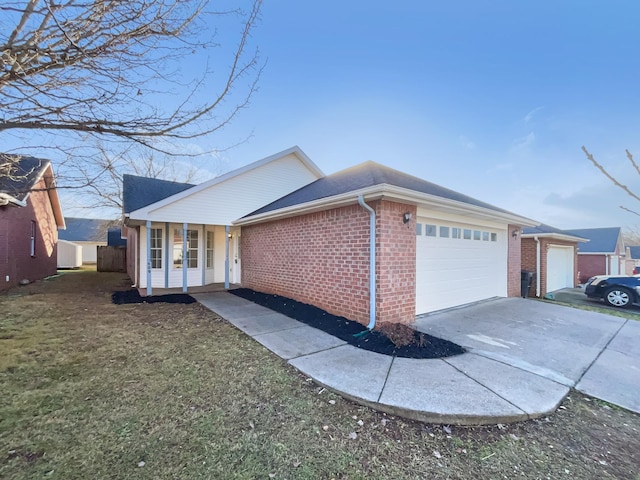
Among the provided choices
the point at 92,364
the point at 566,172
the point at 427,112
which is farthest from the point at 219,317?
the point at 427,112

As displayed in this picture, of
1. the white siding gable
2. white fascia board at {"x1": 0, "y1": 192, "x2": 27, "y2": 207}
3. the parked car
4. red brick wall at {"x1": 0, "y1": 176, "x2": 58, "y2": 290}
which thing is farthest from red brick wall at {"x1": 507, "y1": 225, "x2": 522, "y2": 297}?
white fascia board at {"x1": 0, "y1": 192, "x2": 27, "y2": 207}

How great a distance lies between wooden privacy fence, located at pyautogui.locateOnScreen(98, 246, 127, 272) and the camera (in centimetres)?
1989

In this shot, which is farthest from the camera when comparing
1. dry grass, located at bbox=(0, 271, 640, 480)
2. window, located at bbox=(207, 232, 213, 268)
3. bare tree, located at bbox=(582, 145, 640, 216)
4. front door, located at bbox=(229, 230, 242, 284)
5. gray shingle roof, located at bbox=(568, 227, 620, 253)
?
gray shingle roof, located at bbox=(568, 227, 620, 253)

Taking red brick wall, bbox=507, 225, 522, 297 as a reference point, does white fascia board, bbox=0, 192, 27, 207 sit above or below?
above

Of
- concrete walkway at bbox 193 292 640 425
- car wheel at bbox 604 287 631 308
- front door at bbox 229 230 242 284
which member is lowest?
car wheel at bbox 604 287 631 308

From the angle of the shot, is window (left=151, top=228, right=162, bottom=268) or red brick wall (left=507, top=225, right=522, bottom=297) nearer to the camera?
red brick wall (left=507, top=225, right=522, bottom=297)

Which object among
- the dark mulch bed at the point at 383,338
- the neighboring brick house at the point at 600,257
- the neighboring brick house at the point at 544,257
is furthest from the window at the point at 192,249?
the neighboring brick house at the point at 600,257

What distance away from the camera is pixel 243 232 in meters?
11.2

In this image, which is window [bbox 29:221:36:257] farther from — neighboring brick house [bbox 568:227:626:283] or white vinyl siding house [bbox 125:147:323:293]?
neighboring brick house [bbox 568:227:626:283]

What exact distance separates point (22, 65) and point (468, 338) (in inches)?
281

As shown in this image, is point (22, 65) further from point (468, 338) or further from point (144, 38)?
point (468, 338)

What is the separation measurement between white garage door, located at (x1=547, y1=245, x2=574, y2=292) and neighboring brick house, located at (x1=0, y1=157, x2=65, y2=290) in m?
19.0

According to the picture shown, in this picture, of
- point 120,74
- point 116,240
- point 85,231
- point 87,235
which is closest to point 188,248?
point 120,74

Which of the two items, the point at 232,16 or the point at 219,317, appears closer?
the point at 232,16
